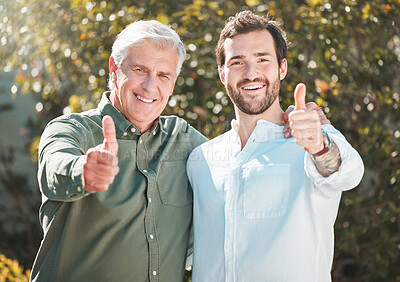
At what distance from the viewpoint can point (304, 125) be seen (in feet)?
5.45

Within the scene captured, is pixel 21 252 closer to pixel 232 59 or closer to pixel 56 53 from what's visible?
pixel 56 53

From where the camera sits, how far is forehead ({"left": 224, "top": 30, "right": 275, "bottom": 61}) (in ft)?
7.45

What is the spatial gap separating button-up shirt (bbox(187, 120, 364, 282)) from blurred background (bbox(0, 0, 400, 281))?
1.05m

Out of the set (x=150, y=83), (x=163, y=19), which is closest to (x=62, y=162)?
(x=150, y=83)

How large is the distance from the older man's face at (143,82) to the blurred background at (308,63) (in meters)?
0.95

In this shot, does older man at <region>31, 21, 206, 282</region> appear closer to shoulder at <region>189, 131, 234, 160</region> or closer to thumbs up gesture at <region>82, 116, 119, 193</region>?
shoulder at <region>189, 131, 234, 160</region>

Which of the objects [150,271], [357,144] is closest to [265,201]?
[150,271]

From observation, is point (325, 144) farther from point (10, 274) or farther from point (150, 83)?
point (10, 274)

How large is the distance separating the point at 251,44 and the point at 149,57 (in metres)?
0.47

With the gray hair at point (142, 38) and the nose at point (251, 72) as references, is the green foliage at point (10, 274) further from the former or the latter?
the nose at point (251, 72)

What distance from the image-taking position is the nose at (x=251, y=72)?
2.23 meters

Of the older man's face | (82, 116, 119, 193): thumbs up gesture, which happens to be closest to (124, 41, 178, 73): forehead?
the older man's face

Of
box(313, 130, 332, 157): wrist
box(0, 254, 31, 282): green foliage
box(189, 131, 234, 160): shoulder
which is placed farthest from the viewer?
box(0, 254, 31, 282): green foliage

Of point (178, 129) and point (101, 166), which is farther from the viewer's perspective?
point (178, 129)
